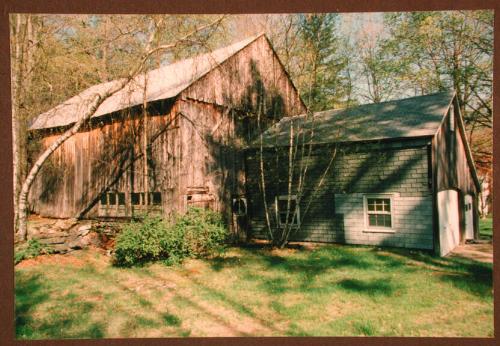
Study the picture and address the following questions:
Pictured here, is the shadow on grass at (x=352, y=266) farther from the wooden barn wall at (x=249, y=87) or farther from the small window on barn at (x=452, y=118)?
the wooden barn wall at (x=249, y=87)

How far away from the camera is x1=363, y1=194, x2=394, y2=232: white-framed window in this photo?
33.5ft

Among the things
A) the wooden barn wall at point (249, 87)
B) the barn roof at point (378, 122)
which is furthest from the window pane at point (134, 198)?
the barn roof at point (378, 122)

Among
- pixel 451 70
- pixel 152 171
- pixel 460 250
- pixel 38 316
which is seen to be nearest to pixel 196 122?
pixel 152 171

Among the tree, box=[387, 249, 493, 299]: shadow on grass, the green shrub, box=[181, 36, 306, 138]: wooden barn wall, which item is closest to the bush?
the green shrub

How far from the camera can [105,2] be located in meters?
5.97

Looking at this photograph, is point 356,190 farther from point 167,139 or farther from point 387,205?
point 167,139

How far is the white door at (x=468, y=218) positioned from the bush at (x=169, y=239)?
33.9ft

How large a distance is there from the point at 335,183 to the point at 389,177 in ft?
6.12

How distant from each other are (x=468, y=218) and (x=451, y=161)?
12.5 ft

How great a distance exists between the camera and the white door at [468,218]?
12880 mm

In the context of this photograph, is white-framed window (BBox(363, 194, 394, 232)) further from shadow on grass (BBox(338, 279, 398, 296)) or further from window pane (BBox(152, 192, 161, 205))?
window pane (BBox(152, 192, 161, 205))

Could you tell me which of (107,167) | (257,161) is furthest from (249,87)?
(107,167)

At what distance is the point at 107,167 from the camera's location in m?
12.0

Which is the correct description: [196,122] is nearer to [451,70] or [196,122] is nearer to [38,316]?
[38,316]
